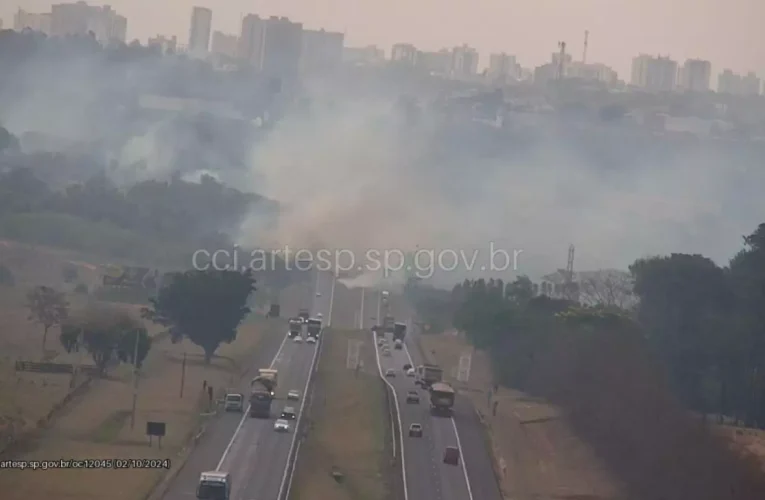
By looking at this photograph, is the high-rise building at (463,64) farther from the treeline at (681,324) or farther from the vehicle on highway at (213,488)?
the vehicle on highway at (213,488)

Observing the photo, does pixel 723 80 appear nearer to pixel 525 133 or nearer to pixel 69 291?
pixel 525 133

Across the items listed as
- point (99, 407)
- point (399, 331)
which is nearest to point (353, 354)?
point (399, 331)

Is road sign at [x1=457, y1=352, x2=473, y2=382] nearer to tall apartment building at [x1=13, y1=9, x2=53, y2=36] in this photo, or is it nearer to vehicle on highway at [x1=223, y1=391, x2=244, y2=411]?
vehicle on highway at [x1=223, y1=391, x2=244, y2=411]

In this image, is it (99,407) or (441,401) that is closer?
(99,407)

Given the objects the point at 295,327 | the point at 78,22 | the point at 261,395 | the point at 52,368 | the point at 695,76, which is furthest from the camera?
the point at 78,22

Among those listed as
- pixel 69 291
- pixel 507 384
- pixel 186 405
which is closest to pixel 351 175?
pixel 69 291

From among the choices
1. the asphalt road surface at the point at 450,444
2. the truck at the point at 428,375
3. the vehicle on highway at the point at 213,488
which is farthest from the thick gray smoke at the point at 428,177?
the vehicle on highway at the point at 213,488

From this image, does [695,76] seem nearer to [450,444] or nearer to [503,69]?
[503,69]
